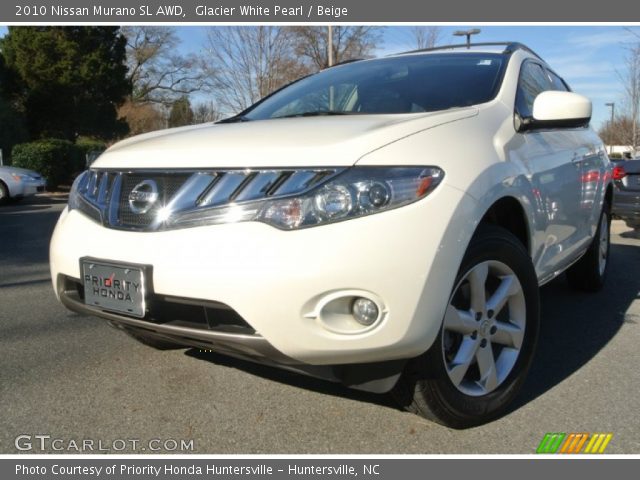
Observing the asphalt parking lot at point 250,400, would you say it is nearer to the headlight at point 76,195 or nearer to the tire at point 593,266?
the tire at point 593,266

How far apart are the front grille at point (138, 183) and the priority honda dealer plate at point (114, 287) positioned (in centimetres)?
18

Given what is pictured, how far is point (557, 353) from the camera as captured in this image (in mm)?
3199

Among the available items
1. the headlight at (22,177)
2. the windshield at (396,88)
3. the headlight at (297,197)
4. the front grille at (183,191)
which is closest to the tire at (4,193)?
the headlight at (22,177)

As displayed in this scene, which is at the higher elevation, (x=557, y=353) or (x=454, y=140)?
(x=454, y=140)

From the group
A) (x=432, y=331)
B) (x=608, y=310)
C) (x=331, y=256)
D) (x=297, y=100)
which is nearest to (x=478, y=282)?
(x=432, y=331)

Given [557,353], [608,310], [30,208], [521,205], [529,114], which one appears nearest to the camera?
[521,205]

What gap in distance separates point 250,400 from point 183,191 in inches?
40.5

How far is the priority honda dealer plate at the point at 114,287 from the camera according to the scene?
209 centimetres

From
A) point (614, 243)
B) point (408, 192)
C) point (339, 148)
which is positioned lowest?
point (614, 243)

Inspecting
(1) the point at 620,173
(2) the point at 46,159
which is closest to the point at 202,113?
(2) the point at 46,159

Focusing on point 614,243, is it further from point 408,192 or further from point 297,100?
point 408,192

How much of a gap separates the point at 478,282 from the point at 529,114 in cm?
112

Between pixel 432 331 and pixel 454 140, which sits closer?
pixel 432 331

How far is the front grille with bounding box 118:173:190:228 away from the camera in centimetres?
214
